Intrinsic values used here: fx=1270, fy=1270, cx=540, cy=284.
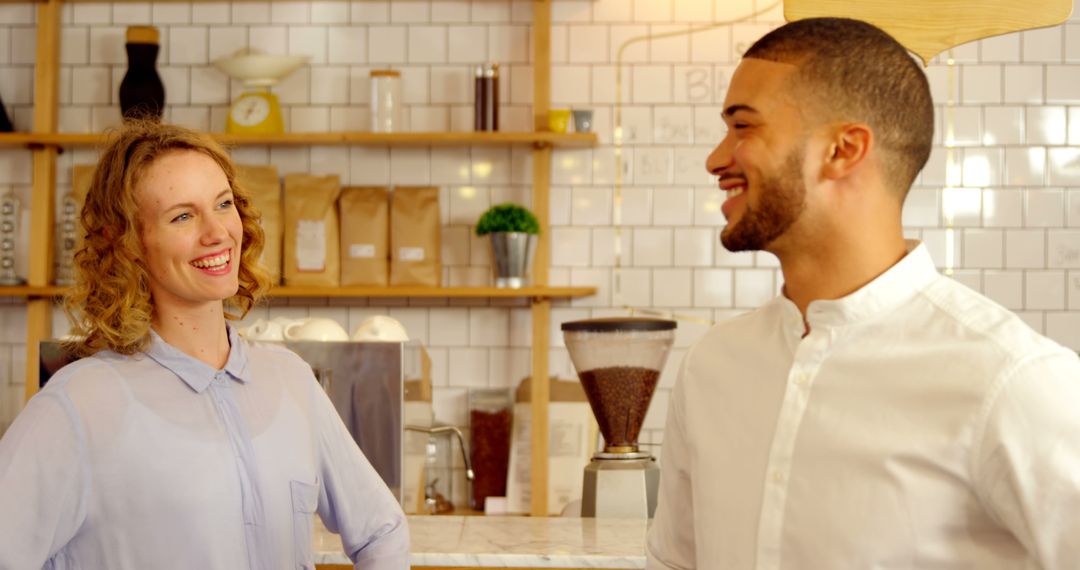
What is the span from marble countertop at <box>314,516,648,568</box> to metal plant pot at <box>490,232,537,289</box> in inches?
56.8

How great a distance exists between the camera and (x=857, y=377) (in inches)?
49.6

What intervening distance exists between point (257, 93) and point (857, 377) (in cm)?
318

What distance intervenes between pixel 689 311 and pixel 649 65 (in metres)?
0.82

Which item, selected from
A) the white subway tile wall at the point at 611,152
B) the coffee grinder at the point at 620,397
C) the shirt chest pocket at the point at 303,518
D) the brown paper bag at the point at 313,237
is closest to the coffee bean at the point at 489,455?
the white subway tile wall at the point at 611,152

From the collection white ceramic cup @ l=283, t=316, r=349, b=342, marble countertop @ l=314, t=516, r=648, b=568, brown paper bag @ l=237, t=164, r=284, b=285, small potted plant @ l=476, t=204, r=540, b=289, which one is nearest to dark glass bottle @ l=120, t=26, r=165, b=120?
brown paper bag @ l=237, t=164, r=284, b=285

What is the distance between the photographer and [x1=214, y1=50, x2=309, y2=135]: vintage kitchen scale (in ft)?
13.3

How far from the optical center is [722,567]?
1.33m

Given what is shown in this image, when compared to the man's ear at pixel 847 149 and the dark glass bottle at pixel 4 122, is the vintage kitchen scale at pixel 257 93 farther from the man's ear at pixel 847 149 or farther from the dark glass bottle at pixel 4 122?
the man's ear at pixel 847 149

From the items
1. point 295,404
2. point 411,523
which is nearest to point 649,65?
point 411,523

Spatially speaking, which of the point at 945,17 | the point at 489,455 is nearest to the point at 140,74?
the point at 489,455

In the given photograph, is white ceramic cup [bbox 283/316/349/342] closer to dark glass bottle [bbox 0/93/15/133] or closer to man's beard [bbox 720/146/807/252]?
dark glass bottle [bbox 0/93/15/133]

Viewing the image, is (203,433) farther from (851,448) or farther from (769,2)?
(769,2)

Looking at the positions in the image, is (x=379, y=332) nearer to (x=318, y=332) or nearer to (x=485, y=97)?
(x=318, y=332)

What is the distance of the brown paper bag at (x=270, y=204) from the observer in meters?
4.11
